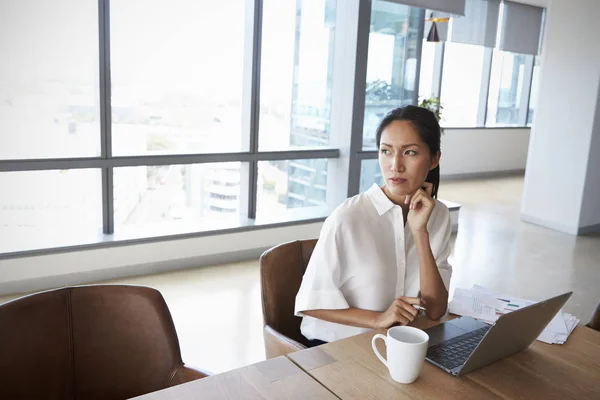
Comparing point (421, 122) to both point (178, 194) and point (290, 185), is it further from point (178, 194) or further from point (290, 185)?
point (290, 185)

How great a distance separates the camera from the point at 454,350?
1.34 meters

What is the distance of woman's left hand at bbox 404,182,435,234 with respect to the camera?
1636mm

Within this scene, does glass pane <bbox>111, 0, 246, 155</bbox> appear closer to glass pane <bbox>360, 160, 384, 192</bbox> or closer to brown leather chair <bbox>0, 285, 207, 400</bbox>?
glass pane <bbox>360, 160, 384, 192</bbox>

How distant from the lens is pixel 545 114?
5.98 m

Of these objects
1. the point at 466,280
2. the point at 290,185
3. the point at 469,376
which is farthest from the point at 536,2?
the point at 469,376

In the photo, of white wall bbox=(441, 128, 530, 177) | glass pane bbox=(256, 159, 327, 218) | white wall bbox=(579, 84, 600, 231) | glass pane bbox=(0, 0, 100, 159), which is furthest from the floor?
white wall bbox=(441, 128, 530, 177)

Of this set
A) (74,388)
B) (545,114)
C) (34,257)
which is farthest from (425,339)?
(545,114)

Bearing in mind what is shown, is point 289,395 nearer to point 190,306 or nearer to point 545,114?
point 190,306

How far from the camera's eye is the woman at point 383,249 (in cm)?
159

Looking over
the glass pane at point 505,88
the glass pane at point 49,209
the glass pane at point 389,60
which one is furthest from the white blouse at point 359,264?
the glass pane at point 505,88

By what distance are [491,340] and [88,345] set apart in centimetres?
97

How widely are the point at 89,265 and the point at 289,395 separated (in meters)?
3.02

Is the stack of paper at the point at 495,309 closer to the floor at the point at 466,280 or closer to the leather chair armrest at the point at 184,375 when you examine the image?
the leather chair armrest at the point at 184,375

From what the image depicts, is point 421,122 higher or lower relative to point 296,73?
lower
